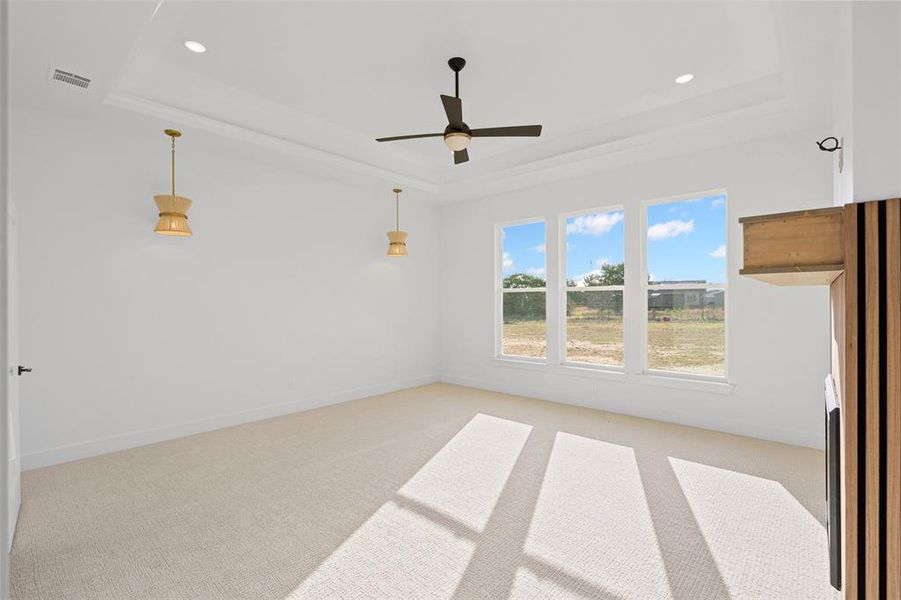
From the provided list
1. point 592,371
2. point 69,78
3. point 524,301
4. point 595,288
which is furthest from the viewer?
point 524,301

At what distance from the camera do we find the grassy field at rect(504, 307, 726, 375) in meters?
4.42

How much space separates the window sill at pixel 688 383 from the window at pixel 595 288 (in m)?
0.38

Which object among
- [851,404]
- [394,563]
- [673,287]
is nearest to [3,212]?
[394,563]

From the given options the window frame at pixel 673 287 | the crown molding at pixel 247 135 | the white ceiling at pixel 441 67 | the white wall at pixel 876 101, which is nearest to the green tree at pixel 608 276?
the window frame at pixel 673 287

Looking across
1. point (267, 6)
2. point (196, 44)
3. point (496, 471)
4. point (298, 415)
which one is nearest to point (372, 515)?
point (496, 471)

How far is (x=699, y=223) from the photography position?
448 cm

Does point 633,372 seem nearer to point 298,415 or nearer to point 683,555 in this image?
point 683,555

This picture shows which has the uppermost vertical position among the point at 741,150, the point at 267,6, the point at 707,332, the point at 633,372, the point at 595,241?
the point at 267,6

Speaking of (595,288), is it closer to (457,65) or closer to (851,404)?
(457,65)

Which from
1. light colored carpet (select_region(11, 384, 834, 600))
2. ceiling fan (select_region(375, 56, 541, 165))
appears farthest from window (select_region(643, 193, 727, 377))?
ceiling fan (select_region(375, 56, 541, 165))

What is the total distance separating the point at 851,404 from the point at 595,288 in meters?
4.15

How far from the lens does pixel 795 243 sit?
1291 mm

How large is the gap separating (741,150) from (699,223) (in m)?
0.75

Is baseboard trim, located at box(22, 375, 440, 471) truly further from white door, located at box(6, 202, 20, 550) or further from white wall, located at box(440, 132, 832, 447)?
white wall, located at box(440, 132, 832, 447)
